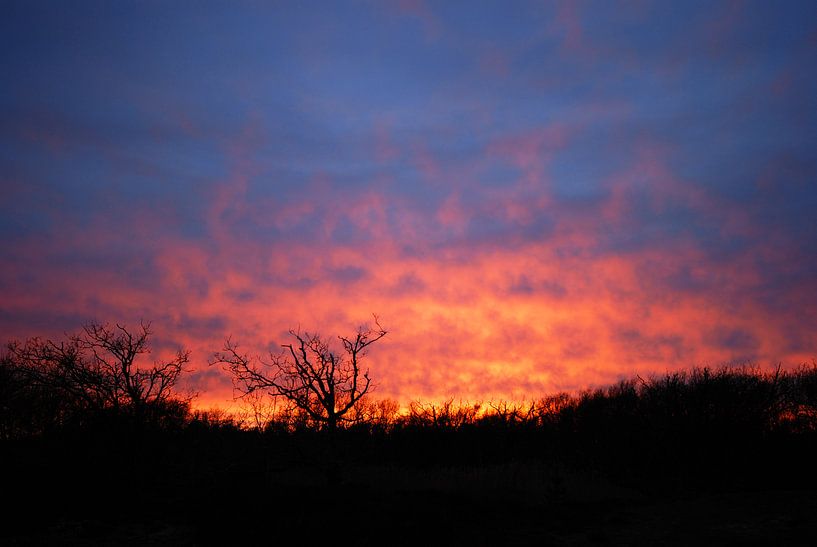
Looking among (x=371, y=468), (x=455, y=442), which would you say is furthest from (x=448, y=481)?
(x=455, y=442)

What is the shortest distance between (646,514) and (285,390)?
1512 cm

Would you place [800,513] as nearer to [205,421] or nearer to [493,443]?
[493,443]

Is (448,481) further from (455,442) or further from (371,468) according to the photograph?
(455,442)

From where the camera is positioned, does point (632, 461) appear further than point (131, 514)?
Yes

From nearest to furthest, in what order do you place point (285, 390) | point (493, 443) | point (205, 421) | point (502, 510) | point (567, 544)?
point (567, 544) → point (502, 510) → point (285, 390) → point (205, 421) → point (493, 443)

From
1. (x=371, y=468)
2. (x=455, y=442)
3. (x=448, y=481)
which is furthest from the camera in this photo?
(x=455, y=442)

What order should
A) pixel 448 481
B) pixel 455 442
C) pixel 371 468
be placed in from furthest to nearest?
pixel 455 442
pixel 371 468
pixel 448 481

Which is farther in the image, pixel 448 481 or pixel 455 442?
pixel 455 442

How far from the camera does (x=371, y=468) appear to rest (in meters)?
29.4

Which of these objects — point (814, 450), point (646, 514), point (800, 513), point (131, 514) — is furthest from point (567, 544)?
point (814, 450)

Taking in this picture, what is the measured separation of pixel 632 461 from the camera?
29.3 meters

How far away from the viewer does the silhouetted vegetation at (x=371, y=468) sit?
17578 millimetres

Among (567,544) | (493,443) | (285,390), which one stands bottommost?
(567,544)

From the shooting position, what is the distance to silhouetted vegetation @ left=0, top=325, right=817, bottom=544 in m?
17.6
